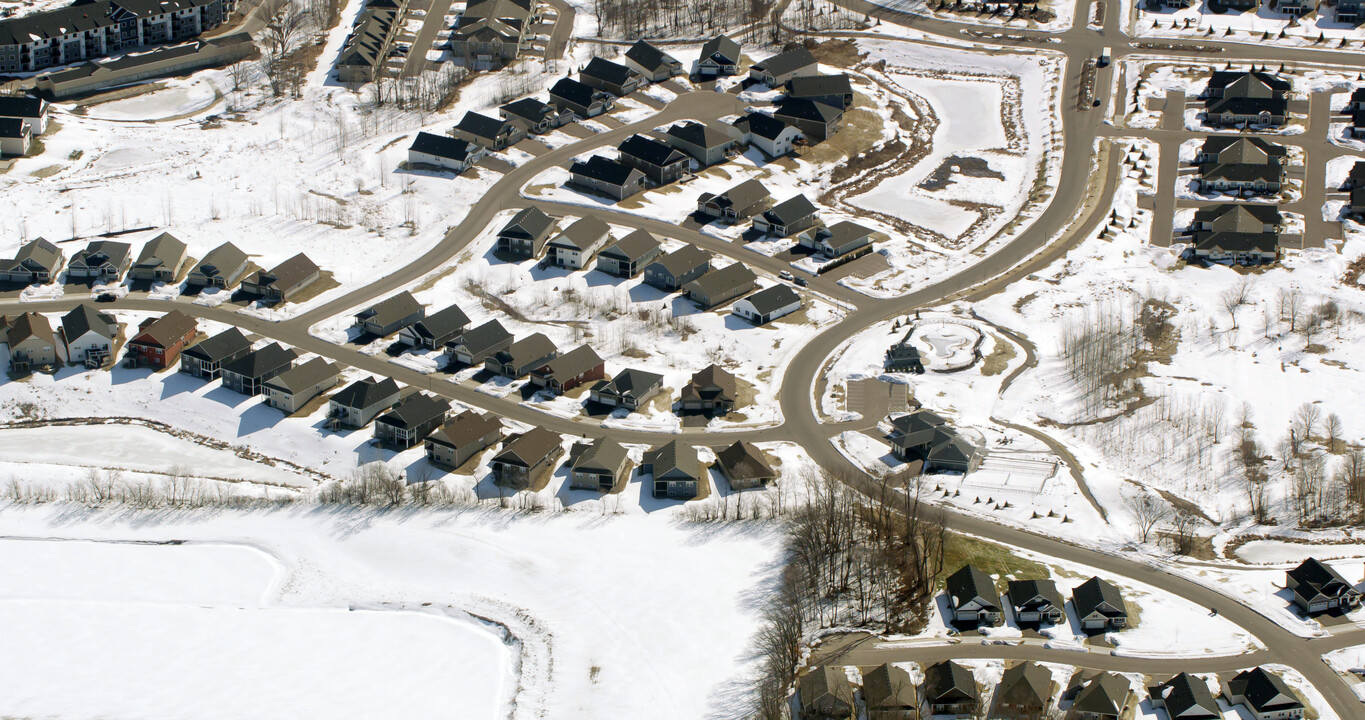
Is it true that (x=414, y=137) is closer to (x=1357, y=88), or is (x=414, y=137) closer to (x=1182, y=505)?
(x=1182, y=505)

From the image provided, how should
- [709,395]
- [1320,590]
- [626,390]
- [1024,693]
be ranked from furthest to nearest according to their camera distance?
[709,395], [626,390], [1320,590], [1024,693]

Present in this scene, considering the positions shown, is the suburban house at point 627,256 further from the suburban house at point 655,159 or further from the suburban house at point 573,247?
the suburban house at point 655,159

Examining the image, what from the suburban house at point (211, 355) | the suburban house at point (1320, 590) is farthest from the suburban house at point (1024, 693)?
the suburban house at point (211, 355)

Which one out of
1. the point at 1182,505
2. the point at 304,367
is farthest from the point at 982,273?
the point at 304,367

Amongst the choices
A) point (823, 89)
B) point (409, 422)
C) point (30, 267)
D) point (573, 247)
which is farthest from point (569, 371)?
point (823, 89)

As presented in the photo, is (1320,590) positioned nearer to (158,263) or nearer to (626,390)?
(626,390)

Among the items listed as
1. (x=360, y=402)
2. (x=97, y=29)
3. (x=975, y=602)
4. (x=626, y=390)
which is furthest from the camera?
(x=97, y=29)

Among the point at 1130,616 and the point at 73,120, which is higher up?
the point at 73,120

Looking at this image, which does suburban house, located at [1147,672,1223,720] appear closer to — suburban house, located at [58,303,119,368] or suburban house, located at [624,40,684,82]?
suburban house, located at [58,303,119,368]
